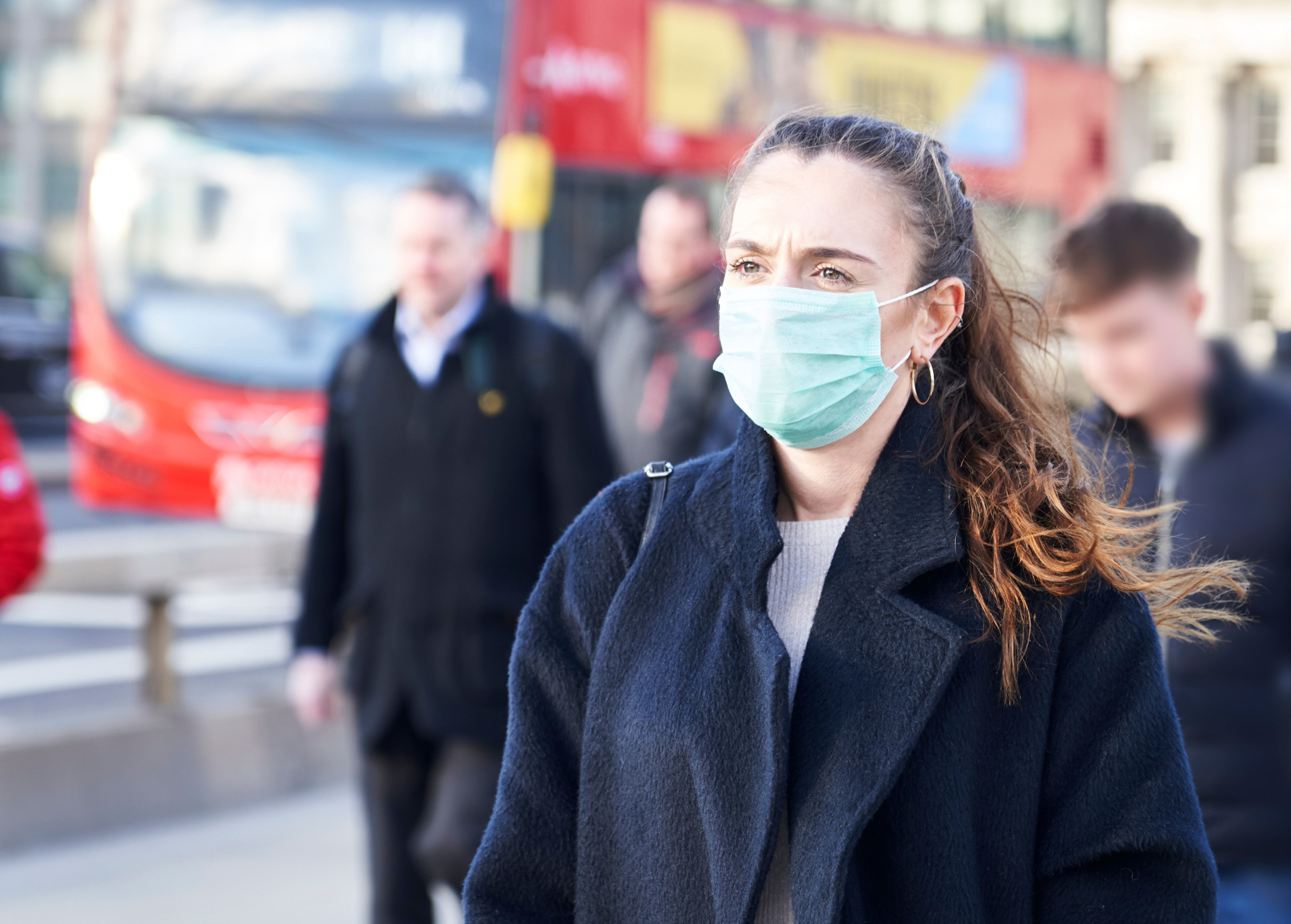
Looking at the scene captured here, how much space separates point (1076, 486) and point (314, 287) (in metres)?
8.79

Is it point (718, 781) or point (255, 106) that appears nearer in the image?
point (718, 781)

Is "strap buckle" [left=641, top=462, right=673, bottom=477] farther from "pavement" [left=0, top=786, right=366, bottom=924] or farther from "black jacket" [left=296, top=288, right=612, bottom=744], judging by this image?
"pavement" [left=0, top=786, right=366, bottom=924]

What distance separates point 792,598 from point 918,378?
0.34 metres

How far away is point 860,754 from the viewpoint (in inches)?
72.2

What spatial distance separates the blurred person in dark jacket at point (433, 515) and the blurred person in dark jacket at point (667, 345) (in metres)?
1.17

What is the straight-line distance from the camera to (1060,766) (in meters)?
1.86

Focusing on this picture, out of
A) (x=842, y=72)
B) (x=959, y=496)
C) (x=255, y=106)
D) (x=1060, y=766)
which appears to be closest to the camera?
(x=1060, y=766)

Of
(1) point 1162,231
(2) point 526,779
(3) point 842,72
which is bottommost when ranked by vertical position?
(2) point 526,779

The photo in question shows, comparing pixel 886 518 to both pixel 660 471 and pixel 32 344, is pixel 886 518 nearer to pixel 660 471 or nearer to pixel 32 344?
pixel 660 471

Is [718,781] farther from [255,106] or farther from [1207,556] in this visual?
[255,106]

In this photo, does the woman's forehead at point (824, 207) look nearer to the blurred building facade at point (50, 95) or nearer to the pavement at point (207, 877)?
the pavement at point (207, 877)

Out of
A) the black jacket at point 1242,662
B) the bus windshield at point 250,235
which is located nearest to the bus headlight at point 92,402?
the bus windshield at point 250,235

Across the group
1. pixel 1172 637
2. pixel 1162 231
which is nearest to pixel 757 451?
pixel 1172 637

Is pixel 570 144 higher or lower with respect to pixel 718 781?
higher
